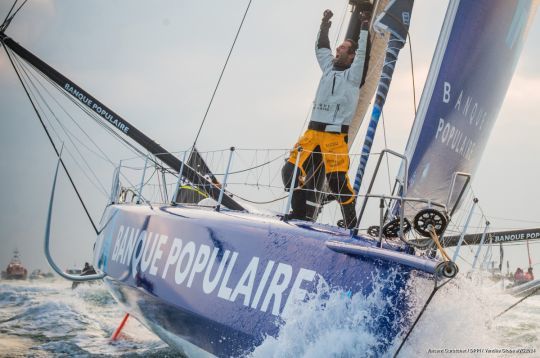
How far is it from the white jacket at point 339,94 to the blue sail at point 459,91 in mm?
540

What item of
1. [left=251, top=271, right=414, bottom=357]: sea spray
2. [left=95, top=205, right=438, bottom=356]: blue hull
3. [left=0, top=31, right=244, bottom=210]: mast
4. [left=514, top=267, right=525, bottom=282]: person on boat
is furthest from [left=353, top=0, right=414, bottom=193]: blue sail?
[left=514, top=267, right=525, bottom=282]: person on boat

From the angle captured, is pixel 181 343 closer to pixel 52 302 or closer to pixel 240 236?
pixel 240 236

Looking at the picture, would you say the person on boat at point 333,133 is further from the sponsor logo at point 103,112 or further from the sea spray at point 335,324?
the sponsor logo at point 103,112

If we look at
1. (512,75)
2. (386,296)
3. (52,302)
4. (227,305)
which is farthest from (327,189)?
(52,302)

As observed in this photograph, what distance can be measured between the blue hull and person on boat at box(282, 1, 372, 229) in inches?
23.4

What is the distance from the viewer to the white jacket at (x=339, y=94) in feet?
15.0

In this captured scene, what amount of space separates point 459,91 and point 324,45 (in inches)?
48.3

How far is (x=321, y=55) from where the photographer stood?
4.98m

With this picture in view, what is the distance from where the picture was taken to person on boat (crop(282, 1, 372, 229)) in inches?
173

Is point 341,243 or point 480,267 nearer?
point 341,243

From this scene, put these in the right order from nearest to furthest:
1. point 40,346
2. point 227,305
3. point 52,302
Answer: point 227,305
point 40,346
point 52,302

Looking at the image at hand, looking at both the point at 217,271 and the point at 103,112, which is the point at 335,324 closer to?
the point at 217,271

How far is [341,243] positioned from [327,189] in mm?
1723

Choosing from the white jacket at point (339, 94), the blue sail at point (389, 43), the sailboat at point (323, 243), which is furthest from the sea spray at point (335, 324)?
the white jacket at point (339, 94)
